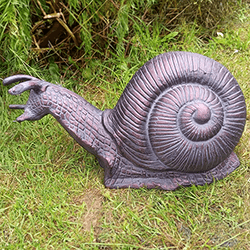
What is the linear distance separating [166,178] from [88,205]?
1.55 ft

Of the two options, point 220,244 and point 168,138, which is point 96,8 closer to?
point 168,138

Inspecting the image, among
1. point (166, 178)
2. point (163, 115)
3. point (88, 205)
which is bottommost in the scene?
point (88, 205)

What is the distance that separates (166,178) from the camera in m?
1.71

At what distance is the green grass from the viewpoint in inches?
61.6

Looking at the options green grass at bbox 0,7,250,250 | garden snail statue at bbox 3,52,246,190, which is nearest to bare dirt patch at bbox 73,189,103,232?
green grass at bbox 0,7,250,250

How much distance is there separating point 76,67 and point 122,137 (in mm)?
1023

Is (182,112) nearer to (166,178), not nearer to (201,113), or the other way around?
(201,113)

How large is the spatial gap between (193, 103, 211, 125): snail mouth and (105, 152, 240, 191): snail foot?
371 millimetres

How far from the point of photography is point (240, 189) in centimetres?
175

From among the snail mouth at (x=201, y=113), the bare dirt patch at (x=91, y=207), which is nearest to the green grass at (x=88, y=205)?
the bare dirt patch at (x=91, y=207)

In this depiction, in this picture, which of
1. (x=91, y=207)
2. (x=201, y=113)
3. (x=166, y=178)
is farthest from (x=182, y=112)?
(x=91, y=207)

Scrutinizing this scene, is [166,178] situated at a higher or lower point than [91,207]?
higher

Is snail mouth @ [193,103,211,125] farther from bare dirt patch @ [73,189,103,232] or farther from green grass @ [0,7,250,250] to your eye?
bare dirt patch @ [73,189,103,232]

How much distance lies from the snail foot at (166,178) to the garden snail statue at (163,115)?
0.05 meters
